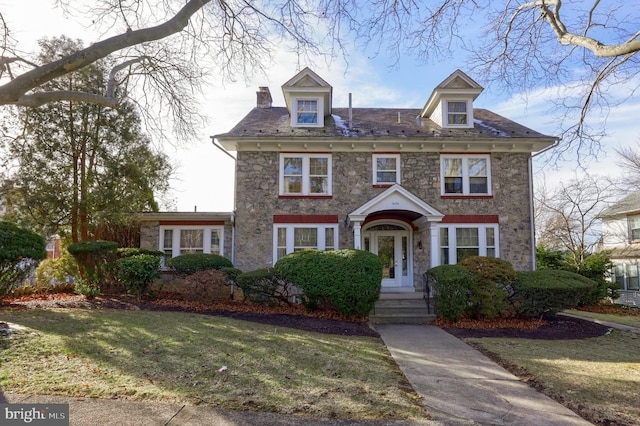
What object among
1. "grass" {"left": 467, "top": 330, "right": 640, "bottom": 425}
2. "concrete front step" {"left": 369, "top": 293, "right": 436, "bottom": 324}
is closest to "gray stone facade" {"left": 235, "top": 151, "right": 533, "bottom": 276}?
"concrete front step" {"left": 369, "top": 293, "right": 436, "bottom": 324}

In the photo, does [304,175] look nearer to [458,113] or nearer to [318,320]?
[318,320]

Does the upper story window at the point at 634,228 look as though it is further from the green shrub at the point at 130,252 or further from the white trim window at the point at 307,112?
the green shrub at the point at 130,252

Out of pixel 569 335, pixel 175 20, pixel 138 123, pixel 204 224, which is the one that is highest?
pixel 138 123

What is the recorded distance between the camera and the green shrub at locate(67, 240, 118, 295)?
11105 mm

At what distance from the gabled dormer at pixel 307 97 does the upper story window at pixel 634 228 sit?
669 inches

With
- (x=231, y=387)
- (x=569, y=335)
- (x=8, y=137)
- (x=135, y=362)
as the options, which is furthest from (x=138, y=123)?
(x=569, y=335)

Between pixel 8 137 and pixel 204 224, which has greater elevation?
pixel 8 137

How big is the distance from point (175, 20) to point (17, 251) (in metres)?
7.10

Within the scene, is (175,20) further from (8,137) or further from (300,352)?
(8,137)

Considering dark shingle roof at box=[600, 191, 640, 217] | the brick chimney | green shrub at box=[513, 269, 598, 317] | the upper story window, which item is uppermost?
the brick chimney

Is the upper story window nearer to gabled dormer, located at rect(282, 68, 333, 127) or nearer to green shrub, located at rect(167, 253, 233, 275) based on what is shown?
gabled dormer, located at rect(282, 68, 333, 127)

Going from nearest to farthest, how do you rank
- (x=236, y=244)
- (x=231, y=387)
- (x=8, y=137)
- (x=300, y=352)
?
(x=231, y=387), (x=300, y=352), (x=8, y=137), (x=236, y=244)

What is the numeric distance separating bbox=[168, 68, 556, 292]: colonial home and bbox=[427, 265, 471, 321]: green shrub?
108 inches

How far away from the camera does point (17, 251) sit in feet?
29.9
